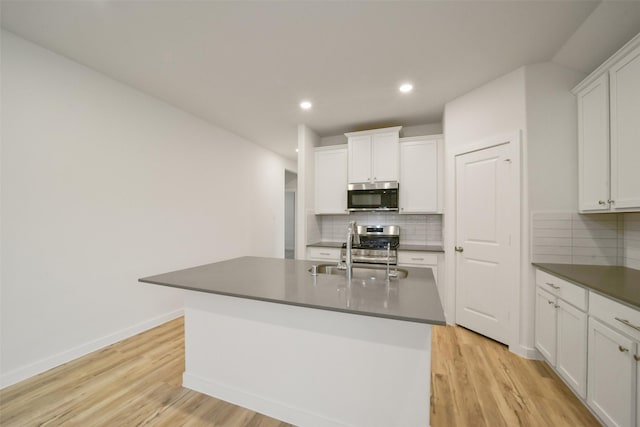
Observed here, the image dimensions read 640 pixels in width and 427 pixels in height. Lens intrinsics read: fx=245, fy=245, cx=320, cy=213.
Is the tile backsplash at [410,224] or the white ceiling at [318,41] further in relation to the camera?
the tile backsplash at [410,224]

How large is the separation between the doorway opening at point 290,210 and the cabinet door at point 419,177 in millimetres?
3796

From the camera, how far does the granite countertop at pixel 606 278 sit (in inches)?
52.2

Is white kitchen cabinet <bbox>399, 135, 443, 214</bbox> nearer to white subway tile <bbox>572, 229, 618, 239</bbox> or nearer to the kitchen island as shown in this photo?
white subway tile <bbox>572, 229, 618, 239</bbox>

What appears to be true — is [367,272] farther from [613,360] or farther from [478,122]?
[478,122]

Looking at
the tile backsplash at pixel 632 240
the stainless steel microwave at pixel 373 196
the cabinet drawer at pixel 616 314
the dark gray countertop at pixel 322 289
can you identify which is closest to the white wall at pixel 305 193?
the stainless steel microwave at pixel 373 196

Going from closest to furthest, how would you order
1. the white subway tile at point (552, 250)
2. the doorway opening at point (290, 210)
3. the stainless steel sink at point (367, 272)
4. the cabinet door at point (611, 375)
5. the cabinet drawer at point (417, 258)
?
the cabinet door at point (611, 375) → the stainless steel sink at point (367, 272) → the white subway tile at point (552, 250) → the cabinet drawer at point (417, 258) → the doorway opening at point (290, 210)

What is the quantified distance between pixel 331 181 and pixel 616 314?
314 cm

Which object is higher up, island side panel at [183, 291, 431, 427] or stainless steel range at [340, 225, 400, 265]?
stainless steel range at [340, 225, 400, 265]

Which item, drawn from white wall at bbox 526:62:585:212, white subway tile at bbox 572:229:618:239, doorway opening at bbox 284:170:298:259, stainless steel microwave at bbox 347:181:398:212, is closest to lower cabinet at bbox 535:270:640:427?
white subway tile at bbox 572:229:618:239

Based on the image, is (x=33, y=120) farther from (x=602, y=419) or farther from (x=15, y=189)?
(x=602, y=419)

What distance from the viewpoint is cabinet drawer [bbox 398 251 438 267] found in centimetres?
320

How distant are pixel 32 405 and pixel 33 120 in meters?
2.11

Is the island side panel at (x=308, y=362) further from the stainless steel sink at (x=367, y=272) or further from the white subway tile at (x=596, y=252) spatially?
the white subway tile at (x=596, y=252)

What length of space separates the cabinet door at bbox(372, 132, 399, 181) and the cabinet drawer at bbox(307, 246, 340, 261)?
1.23 metres
